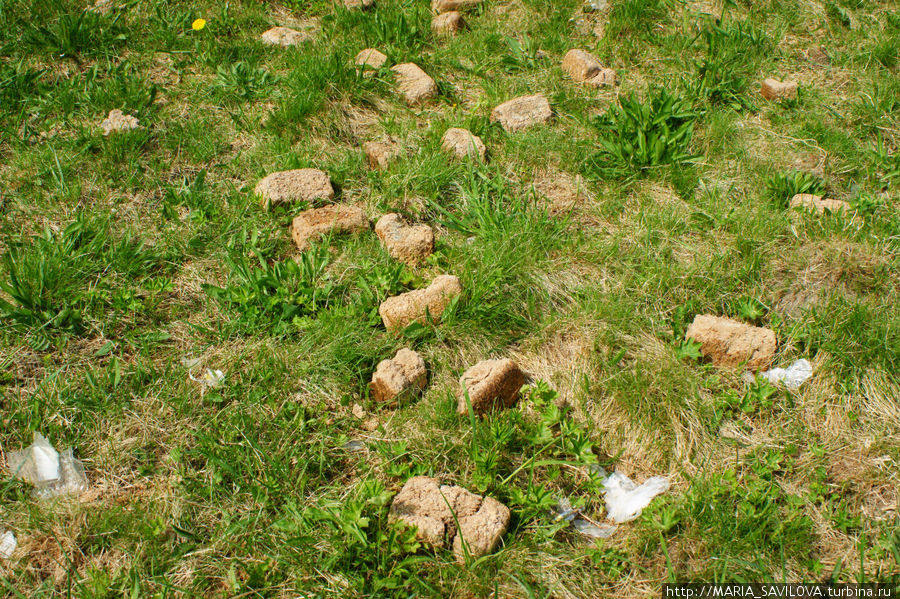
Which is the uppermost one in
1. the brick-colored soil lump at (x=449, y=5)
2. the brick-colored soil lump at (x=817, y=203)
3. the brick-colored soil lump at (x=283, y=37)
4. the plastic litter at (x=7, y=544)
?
the brick-colored soil lump at (x=449, y=5)

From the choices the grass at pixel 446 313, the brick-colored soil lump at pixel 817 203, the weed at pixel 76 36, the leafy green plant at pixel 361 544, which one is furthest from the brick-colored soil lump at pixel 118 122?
the brick-colored soil lump at pixel 817 203

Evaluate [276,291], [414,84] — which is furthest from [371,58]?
[276,291]

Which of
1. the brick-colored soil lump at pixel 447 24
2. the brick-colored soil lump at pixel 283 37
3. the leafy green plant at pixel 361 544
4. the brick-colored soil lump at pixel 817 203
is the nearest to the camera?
the leafy green plant at pixel 361 544

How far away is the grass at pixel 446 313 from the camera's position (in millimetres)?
2240

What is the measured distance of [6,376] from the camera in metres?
2.58

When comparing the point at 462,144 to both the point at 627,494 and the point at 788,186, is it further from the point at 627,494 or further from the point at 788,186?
the point at 627,494

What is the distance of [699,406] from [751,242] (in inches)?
37.2

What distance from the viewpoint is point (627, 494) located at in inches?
96.3

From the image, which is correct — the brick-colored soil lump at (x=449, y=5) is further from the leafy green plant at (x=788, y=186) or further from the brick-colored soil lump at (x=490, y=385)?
the brick-colored soil lump at (x=490, y=385)

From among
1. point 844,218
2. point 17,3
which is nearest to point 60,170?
point 17,3

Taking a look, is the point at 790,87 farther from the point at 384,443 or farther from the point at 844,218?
the point at 384,443

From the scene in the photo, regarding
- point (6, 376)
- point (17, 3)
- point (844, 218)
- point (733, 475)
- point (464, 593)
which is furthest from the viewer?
point (17, 3)

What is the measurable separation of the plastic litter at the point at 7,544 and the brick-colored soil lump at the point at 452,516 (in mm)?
1205

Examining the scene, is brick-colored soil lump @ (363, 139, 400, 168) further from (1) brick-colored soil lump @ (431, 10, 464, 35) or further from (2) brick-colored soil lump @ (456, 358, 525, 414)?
(2) brick-colored soil lump @ (456, 358, 525, 414)
